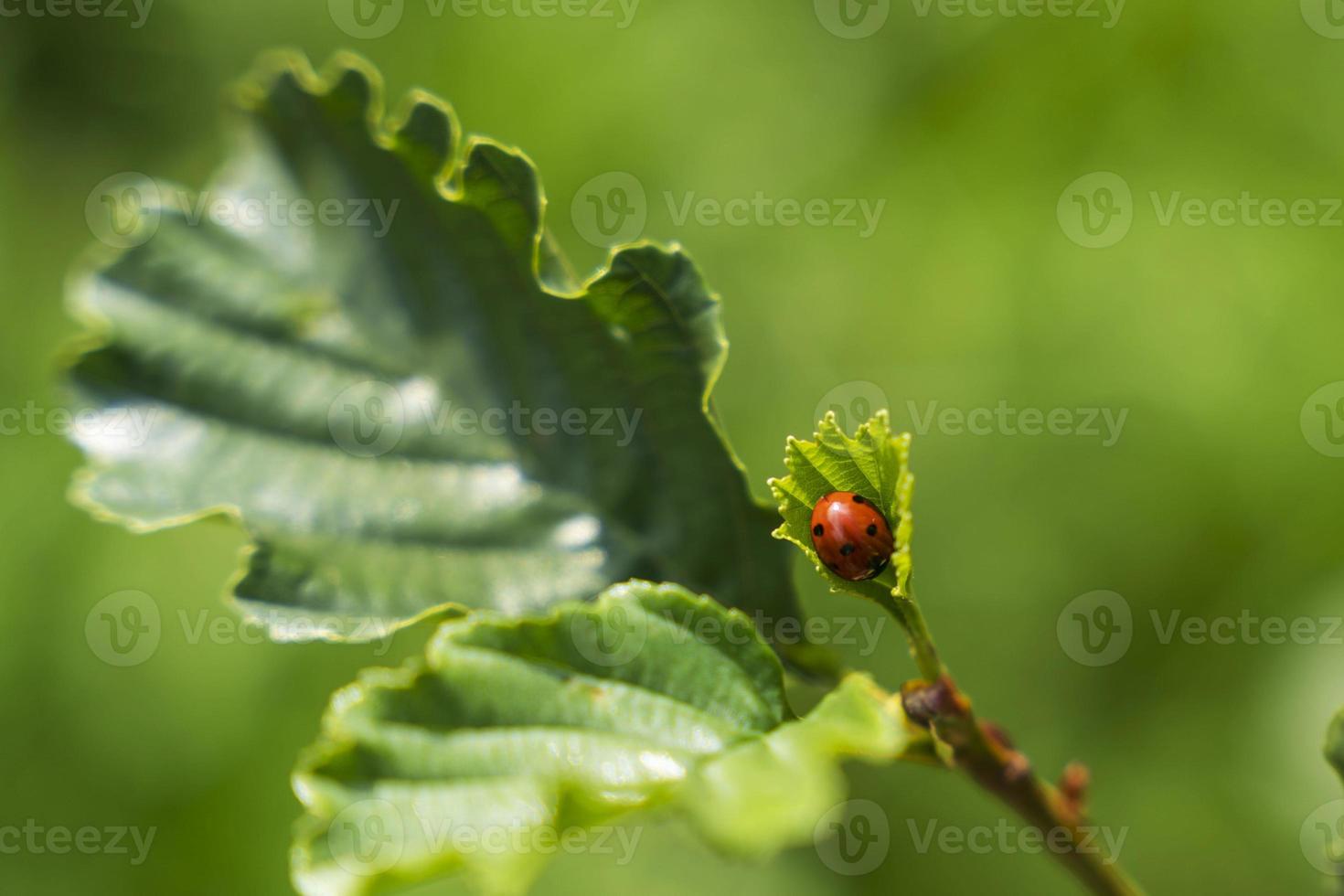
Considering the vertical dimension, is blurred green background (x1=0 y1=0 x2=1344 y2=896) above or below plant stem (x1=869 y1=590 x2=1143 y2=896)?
above

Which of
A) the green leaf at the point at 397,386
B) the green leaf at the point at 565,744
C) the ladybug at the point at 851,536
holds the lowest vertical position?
the green leaf at the point at 565,744

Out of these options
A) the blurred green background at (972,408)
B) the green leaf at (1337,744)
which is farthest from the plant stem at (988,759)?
the blurred green background at (972,408)

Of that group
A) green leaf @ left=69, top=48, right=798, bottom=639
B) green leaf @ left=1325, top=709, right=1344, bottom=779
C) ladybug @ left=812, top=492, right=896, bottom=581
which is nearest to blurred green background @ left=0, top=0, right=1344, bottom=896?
green leaf @ left=69, top=48, right=798, bottom=639

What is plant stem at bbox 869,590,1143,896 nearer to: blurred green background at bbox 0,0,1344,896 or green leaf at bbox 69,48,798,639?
green leaf at bbox 69,48,798,639

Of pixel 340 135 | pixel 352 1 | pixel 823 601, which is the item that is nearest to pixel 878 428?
pixel 340 135

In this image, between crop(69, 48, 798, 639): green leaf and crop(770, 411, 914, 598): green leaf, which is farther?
crop(69, 48, 798, 639): green leaf

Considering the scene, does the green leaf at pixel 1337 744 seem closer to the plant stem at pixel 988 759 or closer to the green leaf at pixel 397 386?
the plant stem at pixel 988 759

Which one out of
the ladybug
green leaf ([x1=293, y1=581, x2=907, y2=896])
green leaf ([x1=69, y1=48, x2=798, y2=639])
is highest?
green leaf ([x1=69, y1=48, x2=798, y2=639])
